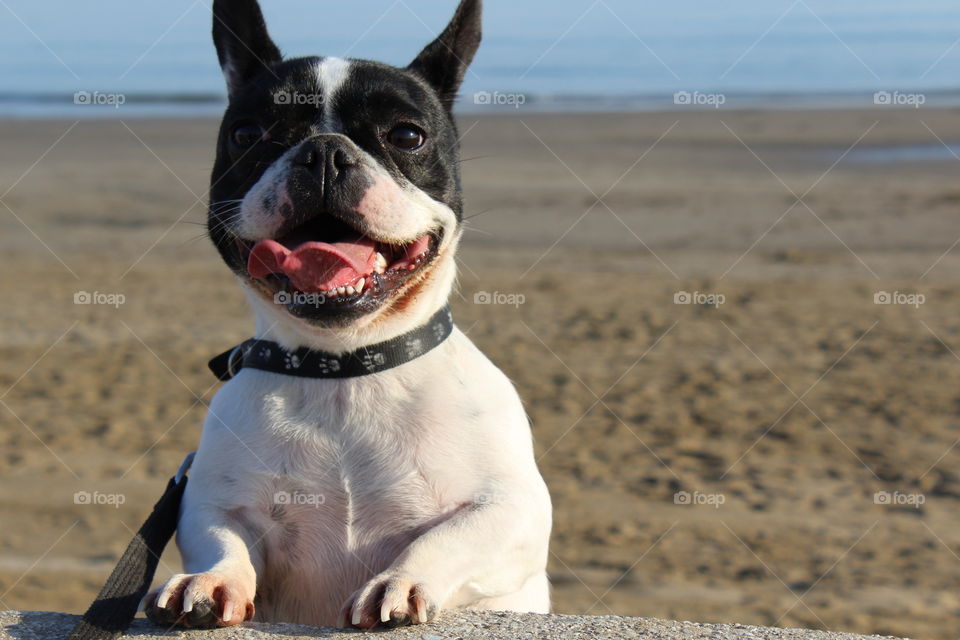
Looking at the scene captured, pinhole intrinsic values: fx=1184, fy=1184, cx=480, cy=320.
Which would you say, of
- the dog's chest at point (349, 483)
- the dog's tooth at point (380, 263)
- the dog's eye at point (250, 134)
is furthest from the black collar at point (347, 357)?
the dog's eye at point (250, 134)

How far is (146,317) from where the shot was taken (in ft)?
41.6

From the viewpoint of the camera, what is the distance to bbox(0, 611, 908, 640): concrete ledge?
2986 millimetres

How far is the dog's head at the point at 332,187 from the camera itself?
3.35m

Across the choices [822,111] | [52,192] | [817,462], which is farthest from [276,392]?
[822,111]

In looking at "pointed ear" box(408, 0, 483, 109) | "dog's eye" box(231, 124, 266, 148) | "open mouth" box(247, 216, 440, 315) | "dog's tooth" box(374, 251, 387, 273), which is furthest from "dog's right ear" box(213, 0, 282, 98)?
"dog's tooth" box(374, 251, 387, 273)

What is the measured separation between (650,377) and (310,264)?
7.36m

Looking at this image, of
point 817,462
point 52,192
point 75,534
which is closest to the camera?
→ point 75,534

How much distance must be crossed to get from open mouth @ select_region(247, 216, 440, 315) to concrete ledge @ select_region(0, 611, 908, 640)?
888mm

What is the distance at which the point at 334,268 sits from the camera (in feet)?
10.9

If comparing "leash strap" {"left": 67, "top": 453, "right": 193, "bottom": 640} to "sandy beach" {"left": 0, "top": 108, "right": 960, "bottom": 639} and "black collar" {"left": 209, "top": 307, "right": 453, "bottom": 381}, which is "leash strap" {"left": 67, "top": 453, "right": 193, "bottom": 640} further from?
"sandy beach" {"left": 0, "top": 108, "right": 960, "bottom": 639}

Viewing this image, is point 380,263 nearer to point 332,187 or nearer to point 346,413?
point 332,187

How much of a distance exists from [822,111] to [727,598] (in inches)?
1141

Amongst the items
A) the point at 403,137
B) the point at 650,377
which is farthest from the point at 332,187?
the point at 650,377

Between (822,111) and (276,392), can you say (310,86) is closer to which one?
(276,392)
